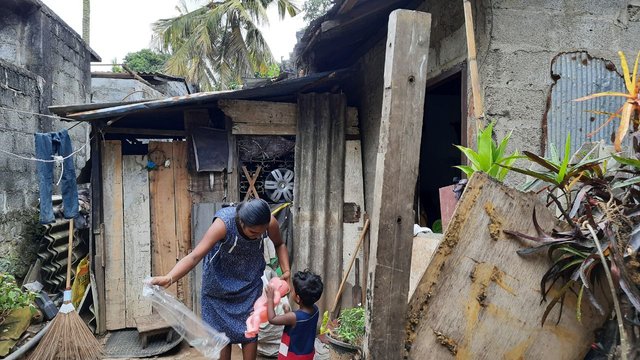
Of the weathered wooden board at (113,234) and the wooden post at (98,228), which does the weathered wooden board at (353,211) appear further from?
the wooden post at (98,228)

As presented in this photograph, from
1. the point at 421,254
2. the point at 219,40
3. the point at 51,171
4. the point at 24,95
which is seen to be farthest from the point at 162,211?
the point at 219,40

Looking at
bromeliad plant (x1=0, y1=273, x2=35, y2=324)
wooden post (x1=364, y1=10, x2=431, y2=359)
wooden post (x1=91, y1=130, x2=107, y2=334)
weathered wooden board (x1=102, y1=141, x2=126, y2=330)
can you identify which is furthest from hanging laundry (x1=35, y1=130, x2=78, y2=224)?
wooden post (x1=364, y1=10, x2=431, y2=359)

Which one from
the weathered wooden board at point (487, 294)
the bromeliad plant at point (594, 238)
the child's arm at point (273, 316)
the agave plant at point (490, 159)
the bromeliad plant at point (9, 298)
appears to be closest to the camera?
the bromeliad plant at point (594, 238)

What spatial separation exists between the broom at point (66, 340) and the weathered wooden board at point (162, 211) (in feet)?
4.17

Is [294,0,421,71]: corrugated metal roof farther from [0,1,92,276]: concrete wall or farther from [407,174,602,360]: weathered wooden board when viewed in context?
[0,1,92,276]: concrete wall

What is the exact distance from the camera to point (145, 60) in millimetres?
24656

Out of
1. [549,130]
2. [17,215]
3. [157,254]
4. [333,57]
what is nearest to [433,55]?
[549,130]

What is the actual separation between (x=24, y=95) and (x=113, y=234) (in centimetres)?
233

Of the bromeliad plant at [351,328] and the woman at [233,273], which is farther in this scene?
the bromeliad plant at [351,328]

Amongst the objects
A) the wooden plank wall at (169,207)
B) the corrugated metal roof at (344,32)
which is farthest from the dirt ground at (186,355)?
the corrugated metal roof at (344,32)

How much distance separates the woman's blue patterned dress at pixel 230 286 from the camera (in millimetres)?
3236

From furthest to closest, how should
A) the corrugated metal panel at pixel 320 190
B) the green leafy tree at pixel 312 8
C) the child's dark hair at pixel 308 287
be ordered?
the green leafy tree at pixel 312 8
the corrugated metal panel at pixel 320 190
the child's dark hair at pixel 308 287

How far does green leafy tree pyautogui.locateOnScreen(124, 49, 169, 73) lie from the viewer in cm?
2423

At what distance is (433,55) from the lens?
397 cm
